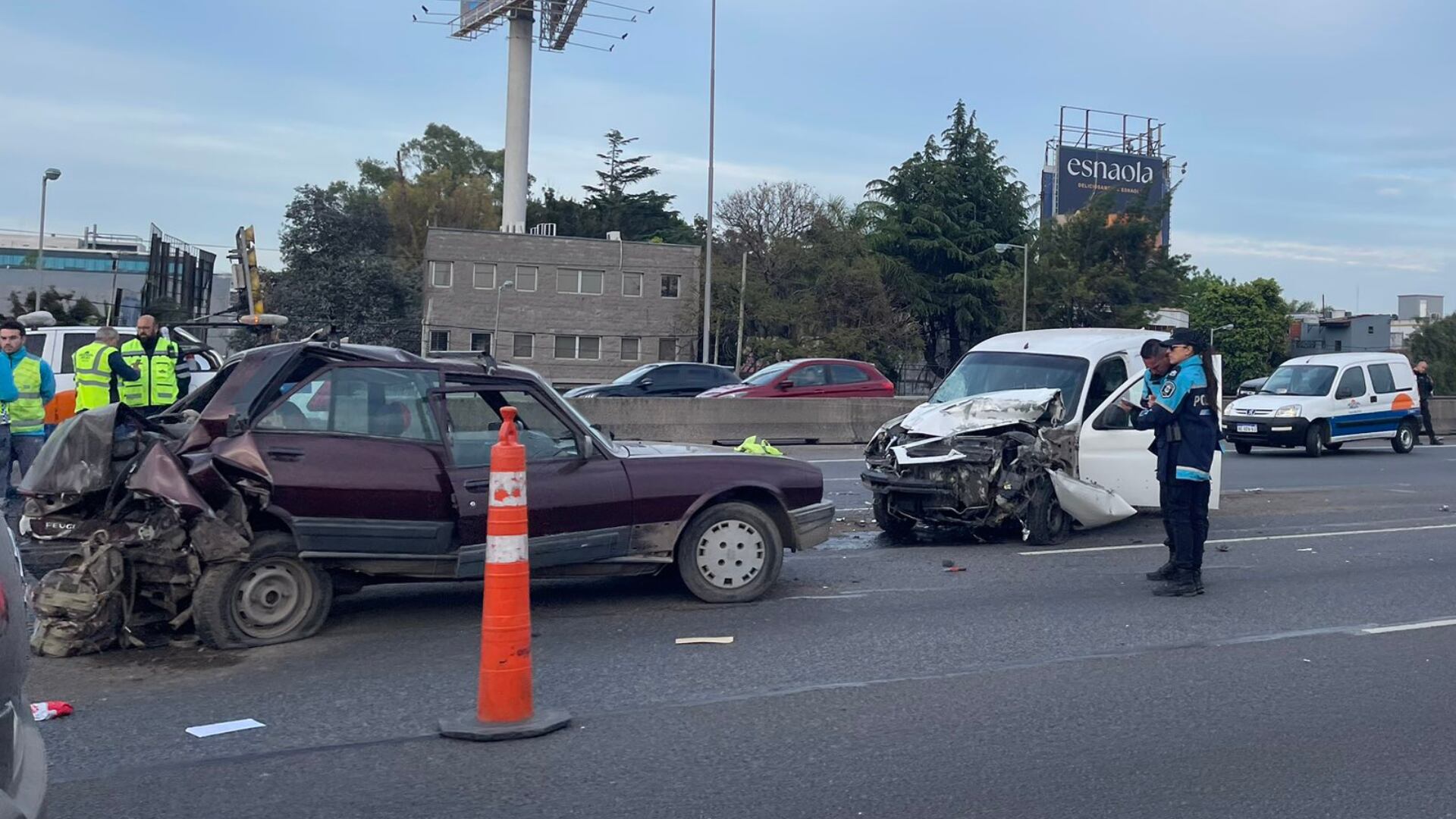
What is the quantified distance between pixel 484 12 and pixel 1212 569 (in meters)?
57.1

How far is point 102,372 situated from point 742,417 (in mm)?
12371

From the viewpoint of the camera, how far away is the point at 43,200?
44.7 metres

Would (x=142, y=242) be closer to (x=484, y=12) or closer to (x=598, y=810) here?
(x=484, y=12)

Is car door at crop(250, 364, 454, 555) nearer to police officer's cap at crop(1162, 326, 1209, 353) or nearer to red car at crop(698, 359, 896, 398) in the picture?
police officer's cap at crop(1162, 326, 1209, 353)

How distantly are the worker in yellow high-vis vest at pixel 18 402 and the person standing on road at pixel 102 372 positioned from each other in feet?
1.06

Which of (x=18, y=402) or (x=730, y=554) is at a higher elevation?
(x=18, y=402)

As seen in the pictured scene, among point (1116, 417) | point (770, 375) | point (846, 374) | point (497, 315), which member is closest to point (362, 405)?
point (1116, 417)

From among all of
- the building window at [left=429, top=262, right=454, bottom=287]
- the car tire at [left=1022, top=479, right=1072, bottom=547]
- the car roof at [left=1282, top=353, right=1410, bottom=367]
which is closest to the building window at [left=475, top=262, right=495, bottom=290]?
the building window at [left=429, top=262, right=454, bottom=287]

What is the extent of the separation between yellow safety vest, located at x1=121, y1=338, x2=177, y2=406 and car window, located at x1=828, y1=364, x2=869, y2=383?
1450cm

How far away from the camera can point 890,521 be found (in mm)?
11094

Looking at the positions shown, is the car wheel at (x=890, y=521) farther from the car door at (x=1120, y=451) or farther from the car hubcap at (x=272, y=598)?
the car hubcap at (x=272, y=598)

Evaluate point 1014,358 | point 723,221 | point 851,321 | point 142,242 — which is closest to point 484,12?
point 723,221

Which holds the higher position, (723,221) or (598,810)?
(723,221)

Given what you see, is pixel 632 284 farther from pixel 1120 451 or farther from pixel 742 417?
pixel 1120 451
